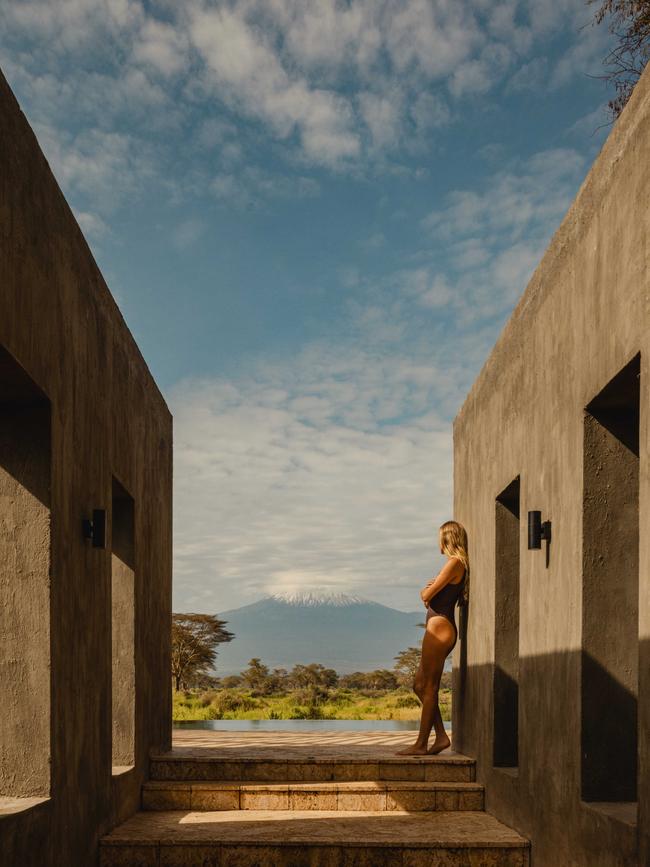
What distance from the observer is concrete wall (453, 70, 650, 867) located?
147 inches

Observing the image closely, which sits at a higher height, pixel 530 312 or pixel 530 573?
pixel 530 312

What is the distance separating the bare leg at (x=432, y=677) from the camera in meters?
7.93

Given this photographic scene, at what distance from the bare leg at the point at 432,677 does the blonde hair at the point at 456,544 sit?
0.36 m

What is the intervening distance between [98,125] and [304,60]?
1554mm

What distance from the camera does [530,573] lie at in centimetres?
→ 565

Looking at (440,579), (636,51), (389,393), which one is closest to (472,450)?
(440,579)

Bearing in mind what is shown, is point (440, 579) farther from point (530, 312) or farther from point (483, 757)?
point (530, 312)

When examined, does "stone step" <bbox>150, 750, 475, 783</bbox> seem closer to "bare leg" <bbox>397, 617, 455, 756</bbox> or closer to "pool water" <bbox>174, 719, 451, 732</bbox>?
"bare leg" <bbox>397, 617, 455, 756</bbox>

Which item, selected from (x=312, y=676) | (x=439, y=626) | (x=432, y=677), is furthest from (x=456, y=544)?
(x=312, y=676)

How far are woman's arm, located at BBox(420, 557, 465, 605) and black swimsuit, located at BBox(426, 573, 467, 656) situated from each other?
6cm

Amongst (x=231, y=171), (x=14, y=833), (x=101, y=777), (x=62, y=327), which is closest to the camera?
(x=14, y=833)

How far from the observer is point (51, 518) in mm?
4355

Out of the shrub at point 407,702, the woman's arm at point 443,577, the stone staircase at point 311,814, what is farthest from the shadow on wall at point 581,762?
the shrub at point 407,702

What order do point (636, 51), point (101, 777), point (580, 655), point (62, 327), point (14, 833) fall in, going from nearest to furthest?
1. point (14, 833)
2. point (580, 655)
3. point (62, 327)
4. point (101, 777)
5. point (636, 51)
